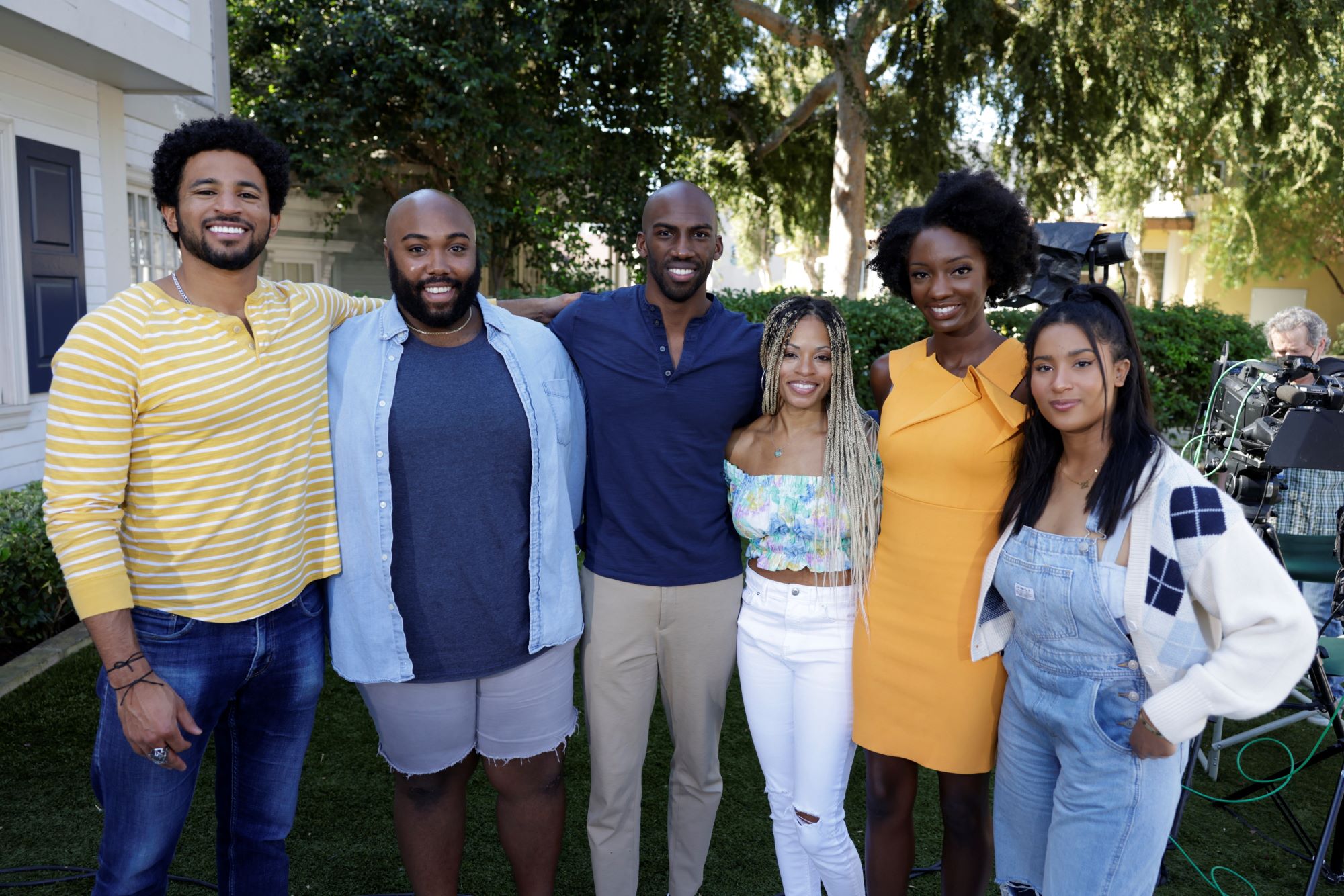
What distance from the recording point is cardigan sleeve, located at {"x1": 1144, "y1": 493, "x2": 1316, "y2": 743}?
2.04m

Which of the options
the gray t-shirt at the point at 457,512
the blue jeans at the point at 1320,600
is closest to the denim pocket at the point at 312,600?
the gray t-shirt at the point at 457,512

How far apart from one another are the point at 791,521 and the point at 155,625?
1.69m

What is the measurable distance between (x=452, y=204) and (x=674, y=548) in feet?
3.93

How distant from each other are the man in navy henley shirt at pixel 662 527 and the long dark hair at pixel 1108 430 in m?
0.88

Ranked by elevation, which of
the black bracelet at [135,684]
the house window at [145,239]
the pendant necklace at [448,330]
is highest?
the house window at [145,239]

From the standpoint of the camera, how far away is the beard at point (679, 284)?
3066mm

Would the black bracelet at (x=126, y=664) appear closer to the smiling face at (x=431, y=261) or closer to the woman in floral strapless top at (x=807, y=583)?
the smiling face at (x=431, y=261)

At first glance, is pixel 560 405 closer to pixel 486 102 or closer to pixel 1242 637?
pixel 1242 637

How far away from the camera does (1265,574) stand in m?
2.08

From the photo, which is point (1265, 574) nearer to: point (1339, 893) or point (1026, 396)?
point (1026, 396)

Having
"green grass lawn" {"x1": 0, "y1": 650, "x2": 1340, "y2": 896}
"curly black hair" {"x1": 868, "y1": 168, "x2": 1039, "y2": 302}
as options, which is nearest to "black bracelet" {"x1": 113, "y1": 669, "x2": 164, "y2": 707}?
"green grass lawn" {"x1": 0, "y1": 650, "x2": 1340, "y2": 896}

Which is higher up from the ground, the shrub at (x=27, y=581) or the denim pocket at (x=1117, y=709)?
the denim pocket at (x=1117, y=709)

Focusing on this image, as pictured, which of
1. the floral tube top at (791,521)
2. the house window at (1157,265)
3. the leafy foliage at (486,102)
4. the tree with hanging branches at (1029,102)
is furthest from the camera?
the house window at (1157,265)

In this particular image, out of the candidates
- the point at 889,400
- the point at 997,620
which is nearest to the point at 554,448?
the point at 889,400
